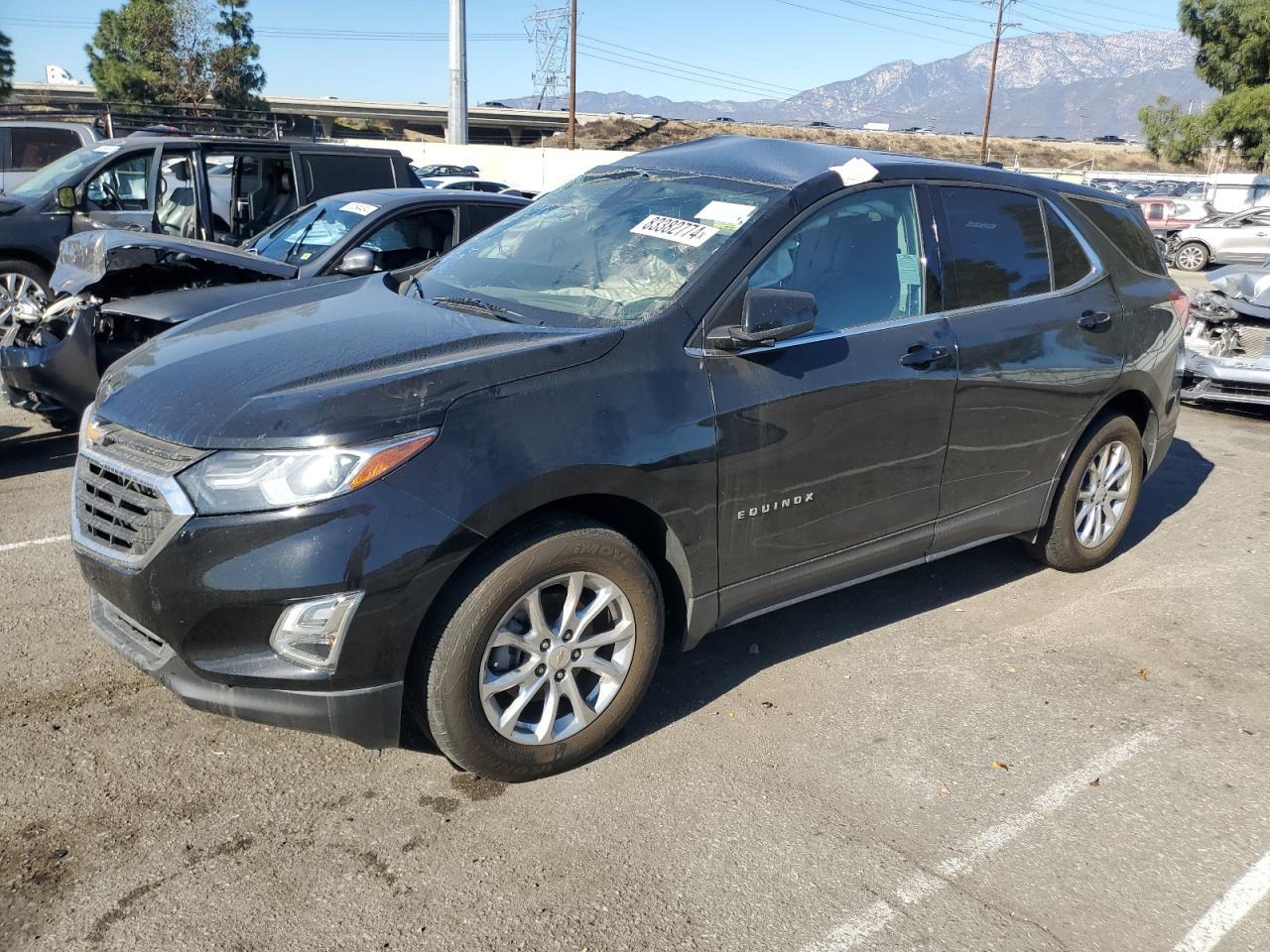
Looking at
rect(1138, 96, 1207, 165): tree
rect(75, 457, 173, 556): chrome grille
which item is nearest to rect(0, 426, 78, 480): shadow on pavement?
rect(75, 457, 173, 556): chrome grille

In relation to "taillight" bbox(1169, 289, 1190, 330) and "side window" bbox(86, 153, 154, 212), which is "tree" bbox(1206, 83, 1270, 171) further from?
"side window" bbox(86, 153, 154, 212)

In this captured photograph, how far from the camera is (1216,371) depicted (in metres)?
8.65

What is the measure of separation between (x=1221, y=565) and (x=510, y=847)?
427cm

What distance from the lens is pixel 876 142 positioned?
246 feet

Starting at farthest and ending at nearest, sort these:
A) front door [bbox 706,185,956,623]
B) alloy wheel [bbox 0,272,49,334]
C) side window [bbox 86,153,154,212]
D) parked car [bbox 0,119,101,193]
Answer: parked car [bbox 0,119,101,193] → side window [bbox 86,153,154,212] → alloy wheel [bbox 0,272,49,334] → front door [bbox 706,185,956,623]

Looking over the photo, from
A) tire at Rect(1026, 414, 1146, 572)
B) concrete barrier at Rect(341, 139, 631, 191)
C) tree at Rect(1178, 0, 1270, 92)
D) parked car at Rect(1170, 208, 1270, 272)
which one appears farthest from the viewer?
concrete barrier at Rect(341, 139, 631, 191)

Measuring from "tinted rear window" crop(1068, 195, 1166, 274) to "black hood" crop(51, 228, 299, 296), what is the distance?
180 inches

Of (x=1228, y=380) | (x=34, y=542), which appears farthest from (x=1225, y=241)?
(x=34, y=542)

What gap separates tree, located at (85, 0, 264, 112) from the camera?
42.6 metres

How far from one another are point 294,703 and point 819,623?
2.45 meters

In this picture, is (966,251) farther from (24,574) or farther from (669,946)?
(24,574)

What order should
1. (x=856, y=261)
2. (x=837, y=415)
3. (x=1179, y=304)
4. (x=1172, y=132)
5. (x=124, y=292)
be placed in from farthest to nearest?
(x=1172, y=132)
(x=124, y=292)
(x=1179, y=304)
(x=856, y=261)
(x=837, y=415)

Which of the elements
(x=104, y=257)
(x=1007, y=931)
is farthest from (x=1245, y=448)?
(x=104, y=257)

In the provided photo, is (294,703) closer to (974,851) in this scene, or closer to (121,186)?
(974,851)
